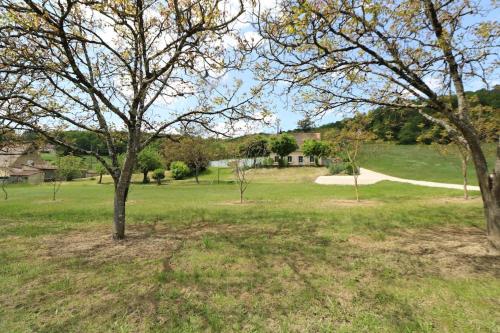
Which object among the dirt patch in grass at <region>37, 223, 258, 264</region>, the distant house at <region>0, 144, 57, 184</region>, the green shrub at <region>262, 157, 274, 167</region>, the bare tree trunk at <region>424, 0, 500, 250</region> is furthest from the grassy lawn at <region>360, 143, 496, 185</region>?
the distant house at <region>0, 144, 57, 184</region>

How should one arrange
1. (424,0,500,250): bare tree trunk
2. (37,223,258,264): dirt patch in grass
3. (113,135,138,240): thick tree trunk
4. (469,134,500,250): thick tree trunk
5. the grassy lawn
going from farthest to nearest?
1. the grassy lawn
2. (113,135,138,240): thick tree trunk
3. (37,223,258,264): dirt patch in grass
4. (469,134,500,250): thick tree trunk
5. (424,0,500,250): bare tree trunk

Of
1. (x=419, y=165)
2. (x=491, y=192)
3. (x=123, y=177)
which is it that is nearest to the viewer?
(x=491, y=192)

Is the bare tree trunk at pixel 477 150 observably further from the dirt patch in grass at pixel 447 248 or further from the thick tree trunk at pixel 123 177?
the thick tree trunk at pixel 123 177

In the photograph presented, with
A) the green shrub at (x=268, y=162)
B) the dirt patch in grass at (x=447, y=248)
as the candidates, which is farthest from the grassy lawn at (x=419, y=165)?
the dirt patch in grass at (x=447, y=248)

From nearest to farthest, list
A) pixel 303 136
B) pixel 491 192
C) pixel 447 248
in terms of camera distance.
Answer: pixel 491 192, pixel 447 248, pixel 303 136

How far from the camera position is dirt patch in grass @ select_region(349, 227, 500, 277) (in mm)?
5765

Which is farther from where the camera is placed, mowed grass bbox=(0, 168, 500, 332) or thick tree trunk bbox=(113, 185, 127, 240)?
thick tree trunk bbox=(113, 185, 127, 240)

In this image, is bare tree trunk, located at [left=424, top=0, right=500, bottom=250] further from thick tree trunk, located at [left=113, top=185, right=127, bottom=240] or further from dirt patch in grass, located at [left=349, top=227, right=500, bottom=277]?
thick tree trunk, located at [left=113, top=185, right=127, bottom=240]

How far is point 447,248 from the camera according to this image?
7.07 metres

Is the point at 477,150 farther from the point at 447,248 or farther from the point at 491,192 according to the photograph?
the point at 447,248

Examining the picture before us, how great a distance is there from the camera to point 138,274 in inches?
218

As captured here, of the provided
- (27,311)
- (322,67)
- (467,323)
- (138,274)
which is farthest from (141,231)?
(467,323)

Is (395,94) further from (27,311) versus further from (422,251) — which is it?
(27,311)

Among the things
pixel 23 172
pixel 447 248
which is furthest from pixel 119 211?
pixel 23 172
